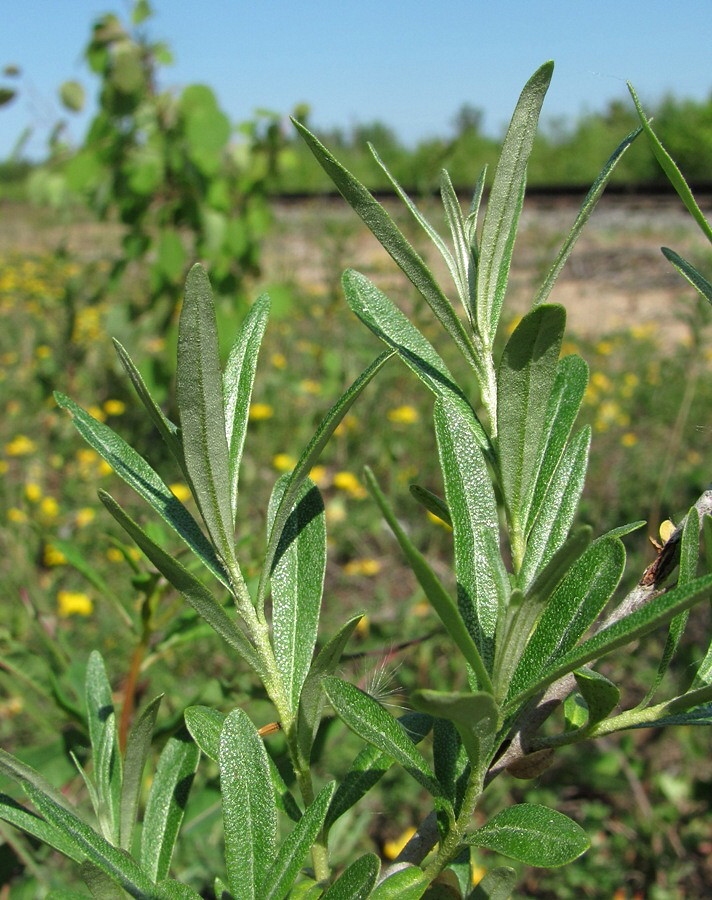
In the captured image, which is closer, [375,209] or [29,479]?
[375,209]

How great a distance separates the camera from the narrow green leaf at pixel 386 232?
36cm

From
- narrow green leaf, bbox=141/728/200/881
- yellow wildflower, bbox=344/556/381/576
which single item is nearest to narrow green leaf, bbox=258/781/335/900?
narrow green leaf, bbox=141/728/200/881

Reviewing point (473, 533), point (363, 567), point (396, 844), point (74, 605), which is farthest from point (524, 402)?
point (363, 567)

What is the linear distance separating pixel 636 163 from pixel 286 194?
6.99 m

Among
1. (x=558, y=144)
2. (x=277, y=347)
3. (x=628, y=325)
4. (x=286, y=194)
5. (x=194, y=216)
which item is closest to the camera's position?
(x=194, y=216)

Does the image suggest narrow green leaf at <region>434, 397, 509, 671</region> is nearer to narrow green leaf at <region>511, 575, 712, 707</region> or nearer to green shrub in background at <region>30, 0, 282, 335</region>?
narrow green leaf at <region>511, 575, 712, 707</region>

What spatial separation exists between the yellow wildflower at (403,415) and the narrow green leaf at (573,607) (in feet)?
10.8

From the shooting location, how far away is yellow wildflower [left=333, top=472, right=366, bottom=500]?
3230 mm

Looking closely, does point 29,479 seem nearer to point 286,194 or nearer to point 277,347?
point 277,347

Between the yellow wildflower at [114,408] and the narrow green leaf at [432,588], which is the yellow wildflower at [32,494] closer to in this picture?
the yellow wildflower at [114,408]

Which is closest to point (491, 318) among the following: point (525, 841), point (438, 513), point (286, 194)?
point (438, 513)

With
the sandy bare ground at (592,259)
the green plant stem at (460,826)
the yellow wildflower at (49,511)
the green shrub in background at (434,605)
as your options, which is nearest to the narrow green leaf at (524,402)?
the green shrub in background at (434,605)

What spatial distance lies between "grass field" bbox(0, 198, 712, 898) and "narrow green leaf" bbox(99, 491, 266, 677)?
24cm

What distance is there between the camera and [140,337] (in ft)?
11.2
